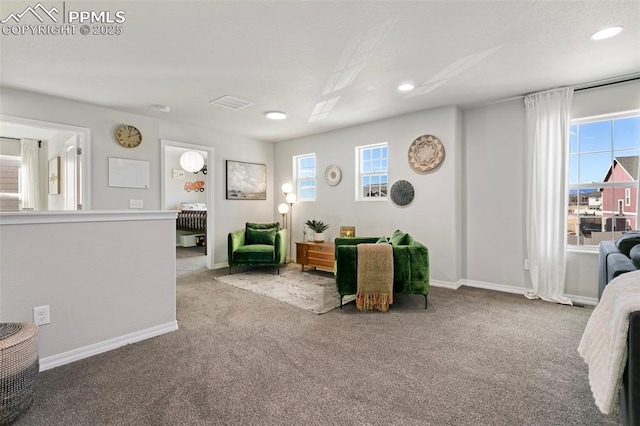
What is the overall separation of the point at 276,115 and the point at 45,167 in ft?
Answer: 16.0

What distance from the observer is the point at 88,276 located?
2240 mm

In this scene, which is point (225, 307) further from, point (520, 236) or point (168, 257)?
point (520, 236)

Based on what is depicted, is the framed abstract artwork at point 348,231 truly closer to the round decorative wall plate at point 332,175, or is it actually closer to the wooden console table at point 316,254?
the wooden console table at point 316,254

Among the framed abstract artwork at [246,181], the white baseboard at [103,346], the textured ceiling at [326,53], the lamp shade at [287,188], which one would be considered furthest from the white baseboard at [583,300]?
the framed abstract artwork at [246,181]

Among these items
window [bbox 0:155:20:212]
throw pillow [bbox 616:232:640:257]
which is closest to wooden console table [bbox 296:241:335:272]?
throw pillow [bbox 616:232:640:257]

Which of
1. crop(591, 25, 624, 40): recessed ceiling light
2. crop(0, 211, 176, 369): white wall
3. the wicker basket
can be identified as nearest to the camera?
the wicker basket

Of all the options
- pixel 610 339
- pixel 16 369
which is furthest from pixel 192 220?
pixel 610 339

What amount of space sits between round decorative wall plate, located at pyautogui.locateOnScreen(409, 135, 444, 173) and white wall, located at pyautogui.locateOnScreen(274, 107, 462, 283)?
7 cm

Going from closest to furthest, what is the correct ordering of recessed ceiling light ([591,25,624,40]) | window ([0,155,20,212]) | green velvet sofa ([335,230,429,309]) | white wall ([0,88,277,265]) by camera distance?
recessed ceiling light ([591,25,624,40])
green velvet sofa ([335,230,429,309])
white wall ([0,88,277,265])
window ([0,155,20,212])

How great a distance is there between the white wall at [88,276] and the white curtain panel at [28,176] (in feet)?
15.7

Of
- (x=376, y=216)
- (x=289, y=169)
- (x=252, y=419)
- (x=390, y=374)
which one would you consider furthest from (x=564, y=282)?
(x=289, y=169)

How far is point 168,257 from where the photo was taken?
2670 millimetres

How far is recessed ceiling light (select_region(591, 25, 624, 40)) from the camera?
2.25 m

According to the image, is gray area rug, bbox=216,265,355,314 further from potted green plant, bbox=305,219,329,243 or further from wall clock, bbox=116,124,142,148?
wall clock, bbox=116,124,142,148
